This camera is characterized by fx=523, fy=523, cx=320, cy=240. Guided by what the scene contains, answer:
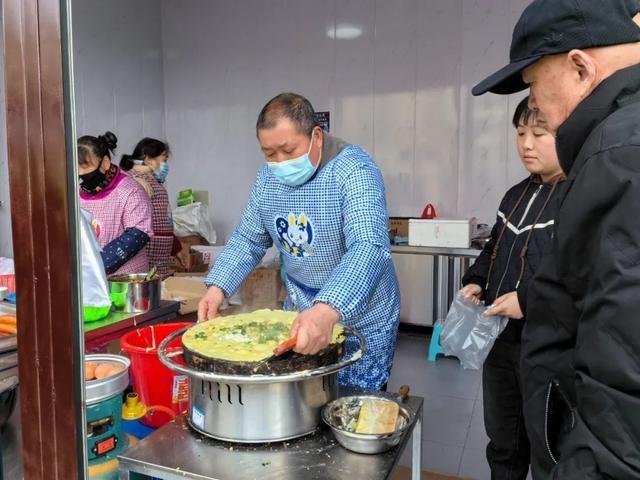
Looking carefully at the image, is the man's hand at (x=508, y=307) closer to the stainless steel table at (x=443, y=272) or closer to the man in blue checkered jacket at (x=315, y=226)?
the man in blue checkered jacket at (x=315, y=226)

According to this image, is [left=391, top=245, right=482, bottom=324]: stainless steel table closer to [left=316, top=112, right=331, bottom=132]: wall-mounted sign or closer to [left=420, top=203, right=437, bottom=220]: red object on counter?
[left=420, top=203, right=437, bottom=220]: red object on counter

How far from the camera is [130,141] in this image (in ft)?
17.6

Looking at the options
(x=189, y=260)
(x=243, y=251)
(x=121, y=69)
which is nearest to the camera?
(x=243, y=251)

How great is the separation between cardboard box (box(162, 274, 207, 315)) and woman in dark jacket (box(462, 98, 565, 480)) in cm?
159

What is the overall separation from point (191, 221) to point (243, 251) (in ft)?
11.5

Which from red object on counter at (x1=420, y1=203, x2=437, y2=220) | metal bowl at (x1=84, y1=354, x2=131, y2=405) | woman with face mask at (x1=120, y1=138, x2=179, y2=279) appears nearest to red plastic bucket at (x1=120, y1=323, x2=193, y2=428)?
metal bowl at (x1=84, y1=354, x2=131, y2=405)

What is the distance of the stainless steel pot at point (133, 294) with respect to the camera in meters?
1.97

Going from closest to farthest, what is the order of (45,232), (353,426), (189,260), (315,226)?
(45,232) < (353,426) < (315,226) < (189,260)

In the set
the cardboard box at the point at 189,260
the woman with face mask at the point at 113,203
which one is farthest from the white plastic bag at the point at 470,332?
the cardboard box at the point at 189,260

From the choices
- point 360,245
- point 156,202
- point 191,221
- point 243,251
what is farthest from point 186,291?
point 360,245

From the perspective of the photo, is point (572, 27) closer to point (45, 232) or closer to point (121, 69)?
point (45, 232)

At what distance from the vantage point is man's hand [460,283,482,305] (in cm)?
195

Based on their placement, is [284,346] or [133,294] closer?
[284,346]

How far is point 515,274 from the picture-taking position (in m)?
1.83
